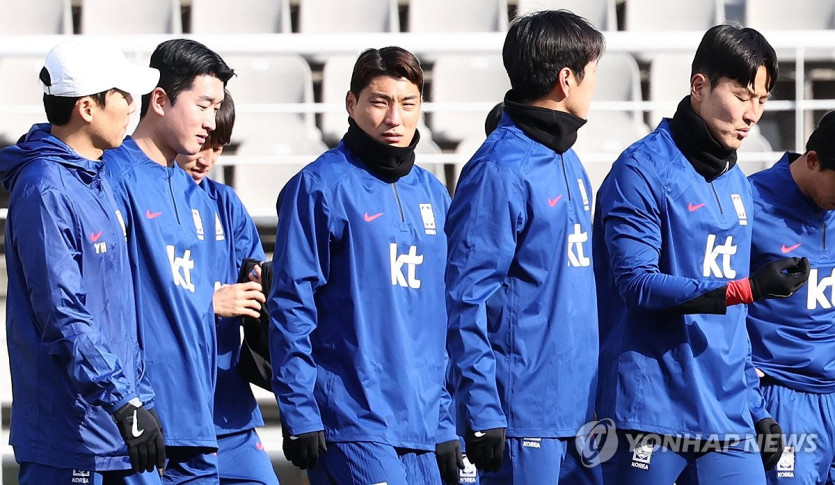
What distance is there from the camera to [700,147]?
402 centimetres

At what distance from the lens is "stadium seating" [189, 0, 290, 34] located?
26.0 feet

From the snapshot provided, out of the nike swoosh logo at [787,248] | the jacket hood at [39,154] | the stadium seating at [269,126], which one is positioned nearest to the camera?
the jacket hood at [39,154]

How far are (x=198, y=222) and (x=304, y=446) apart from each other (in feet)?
2.80

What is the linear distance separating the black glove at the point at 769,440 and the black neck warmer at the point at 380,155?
4.18 ft

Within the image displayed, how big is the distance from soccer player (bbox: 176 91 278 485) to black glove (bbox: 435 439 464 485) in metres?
0.73

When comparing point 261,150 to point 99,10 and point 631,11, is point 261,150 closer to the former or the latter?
point 99,10

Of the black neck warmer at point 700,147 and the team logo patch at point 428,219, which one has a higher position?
the black neck warmer at point 700,147

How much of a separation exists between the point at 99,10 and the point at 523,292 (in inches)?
193

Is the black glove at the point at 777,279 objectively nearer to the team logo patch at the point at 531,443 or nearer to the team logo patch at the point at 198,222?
the team logo patch at the point at 531,443

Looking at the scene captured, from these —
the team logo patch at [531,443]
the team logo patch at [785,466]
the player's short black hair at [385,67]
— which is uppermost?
the player's short black hair at [385,67]

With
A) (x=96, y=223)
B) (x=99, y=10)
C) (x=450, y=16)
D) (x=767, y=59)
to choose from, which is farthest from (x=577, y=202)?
(x=99, y=10)

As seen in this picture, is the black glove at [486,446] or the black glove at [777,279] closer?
the black glove at [486,446]

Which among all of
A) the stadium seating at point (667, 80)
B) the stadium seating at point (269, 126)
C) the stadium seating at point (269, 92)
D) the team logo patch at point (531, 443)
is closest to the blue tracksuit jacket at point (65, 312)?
the team logo patch at point (531, 443)

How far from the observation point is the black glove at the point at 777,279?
3725 mm
